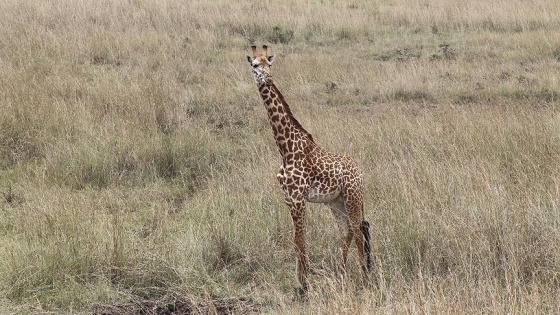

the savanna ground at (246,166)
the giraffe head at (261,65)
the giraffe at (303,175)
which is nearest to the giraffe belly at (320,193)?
the giraffe at (303,175)

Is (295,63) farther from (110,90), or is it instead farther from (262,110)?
(110,90)

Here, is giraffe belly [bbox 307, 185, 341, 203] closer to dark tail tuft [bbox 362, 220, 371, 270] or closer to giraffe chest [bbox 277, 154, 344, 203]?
giraffe chest [bbox 277, 154, 344, 203]

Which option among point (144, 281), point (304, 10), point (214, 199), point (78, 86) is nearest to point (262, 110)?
point (78, 86)

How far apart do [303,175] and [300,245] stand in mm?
478

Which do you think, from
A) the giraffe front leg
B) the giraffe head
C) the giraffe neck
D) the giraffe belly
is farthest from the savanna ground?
the giraffe head

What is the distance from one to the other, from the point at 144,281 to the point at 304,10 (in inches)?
515

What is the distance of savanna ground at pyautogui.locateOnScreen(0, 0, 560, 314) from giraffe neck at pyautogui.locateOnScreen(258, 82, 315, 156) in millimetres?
849

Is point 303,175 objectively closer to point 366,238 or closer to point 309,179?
point 309,179

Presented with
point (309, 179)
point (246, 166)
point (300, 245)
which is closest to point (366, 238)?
point (300, 245)

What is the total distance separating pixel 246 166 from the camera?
7.09m

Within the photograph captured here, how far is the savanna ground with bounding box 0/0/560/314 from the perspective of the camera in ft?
15.0

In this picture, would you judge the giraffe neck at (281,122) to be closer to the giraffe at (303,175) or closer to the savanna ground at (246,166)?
the giraffe at (303,175)

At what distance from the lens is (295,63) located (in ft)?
40.0

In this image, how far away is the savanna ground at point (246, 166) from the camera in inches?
179
